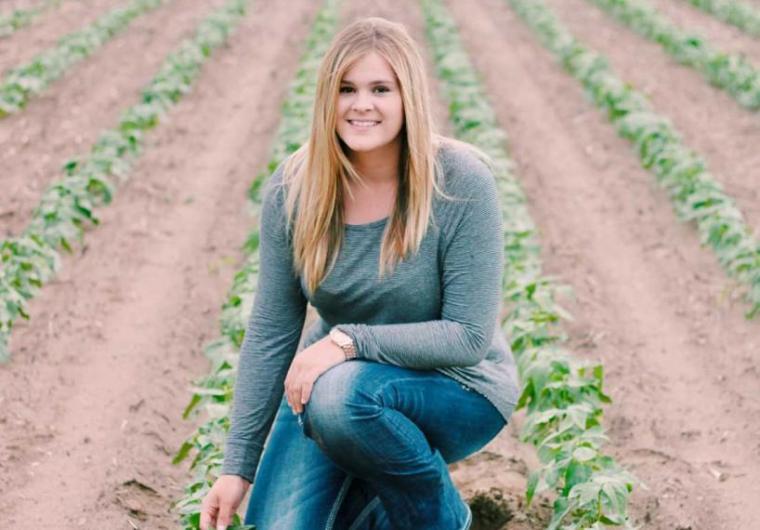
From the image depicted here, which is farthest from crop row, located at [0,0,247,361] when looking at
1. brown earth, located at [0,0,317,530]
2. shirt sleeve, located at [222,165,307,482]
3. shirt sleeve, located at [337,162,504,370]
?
shirt sleeve, located at [337,162,504,370]

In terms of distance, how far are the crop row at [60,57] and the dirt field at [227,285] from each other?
171mm

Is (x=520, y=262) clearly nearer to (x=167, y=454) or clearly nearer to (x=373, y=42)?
(x=167, y=454)

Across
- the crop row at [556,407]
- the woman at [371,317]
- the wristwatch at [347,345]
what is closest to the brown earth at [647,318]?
the crop row at [556,407]

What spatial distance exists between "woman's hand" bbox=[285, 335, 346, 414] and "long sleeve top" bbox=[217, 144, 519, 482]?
0.22 feet

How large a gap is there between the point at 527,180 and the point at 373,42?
5.03 meters

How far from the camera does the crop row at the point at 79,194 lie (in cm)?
552

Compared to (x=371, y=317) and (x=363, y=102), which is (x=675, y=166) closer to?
(x=371, y=317)

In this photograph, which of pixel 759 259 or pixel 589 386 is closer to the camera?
pixel 589 386

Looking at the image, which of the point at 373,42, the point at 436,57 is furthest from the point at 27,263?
the point at 436,57

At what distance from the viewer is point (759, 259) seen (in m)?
5.69

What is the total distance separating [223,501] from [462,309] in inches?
33.4

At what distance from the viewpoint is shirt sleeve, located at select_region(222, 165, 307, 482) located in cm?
306

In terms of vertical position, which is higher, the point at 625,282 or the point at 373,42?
the point at 373,42

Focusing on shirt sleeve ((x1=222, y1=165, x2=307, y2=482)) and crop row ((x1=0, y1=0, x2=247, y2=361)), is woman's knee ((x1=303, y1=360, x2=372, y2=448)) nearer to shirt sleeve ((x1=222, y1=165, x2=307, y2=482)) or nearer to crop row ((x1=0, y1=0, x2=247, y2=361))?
shirt sleeve ((x1=222, y1=165, x2=307, y2=482))
